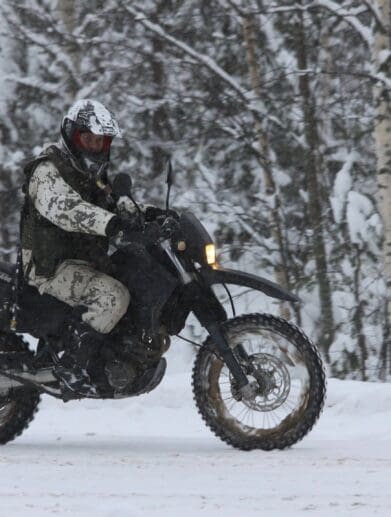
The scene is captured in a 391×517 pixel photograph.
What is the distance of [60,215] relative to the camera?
5746mm

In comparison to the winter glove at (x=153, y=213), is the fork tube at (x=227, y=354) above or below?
below

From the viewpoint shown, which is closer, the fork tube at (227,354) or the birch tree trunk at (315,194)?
the fork tube at (227,354)

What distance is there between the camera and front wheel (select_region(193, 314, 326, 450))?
5789 millimetres

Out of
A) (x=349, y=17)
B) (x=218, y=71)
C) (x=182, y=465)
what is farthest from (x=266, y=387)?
(x=218, y=71)

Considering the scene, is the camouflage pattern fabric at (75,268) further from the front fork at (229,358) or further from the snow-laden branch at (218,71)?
the snow-laden branch at (218,71)

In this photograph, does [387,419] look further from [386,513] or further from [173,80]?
[173,80]

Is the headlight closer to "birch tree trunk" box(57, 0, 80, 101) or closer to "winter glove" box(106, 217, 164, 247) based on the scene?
"winter glove" box(106, 217, 164, 247)

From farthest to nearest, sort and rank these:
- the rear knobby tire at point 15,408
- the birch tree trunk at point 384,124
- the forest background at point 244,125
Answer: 1. the forest background at point 244,125
2. the birch tree trunk at point 384,124
3. the rear knobby tire at point 15,408

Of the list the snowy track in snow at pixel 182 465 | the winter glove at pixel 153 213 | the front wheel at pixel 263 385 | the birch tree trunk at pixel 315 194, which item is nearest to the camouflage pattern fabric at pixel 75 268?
the winter glove at pixel 153 213

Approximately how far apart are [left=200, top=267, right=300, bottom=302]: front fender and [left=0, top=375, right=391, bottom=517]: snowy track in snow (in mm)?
862

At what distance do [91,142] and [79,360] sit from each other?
48.7 inches

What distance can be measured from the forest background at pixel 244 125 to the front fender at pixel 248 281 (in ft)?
12.9

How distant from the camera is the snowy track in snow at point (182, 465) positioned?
441 cm

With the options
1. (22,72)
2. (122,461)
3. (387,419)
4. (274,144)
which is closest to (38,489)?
(122,461)
